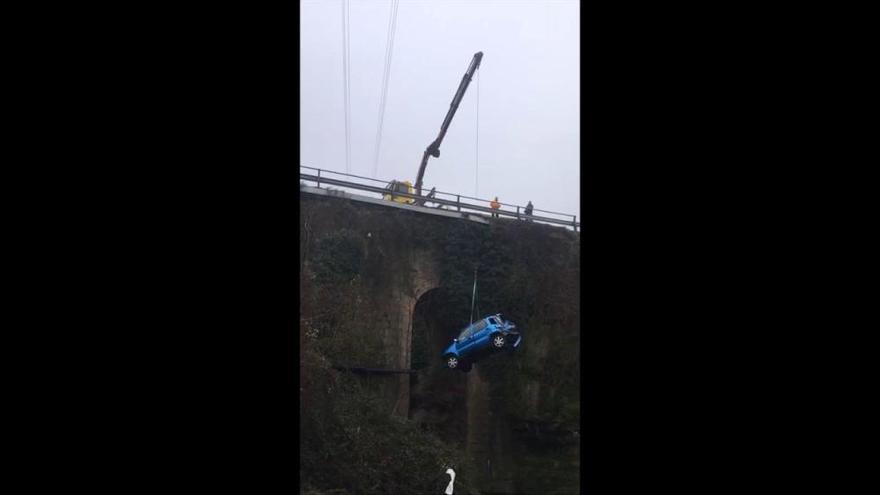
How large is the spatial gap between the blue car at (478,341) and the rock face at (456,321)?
904 millimetres

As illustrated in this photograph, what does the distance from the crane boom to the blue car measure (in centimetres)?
465

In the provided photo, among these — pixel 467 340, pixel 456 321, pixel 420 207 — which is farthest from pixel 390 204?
pixel 467 340

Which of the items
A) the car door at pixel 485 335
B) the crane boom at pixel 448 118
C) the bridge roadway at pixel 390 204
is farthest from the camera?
the crane boom at pixel 448 118

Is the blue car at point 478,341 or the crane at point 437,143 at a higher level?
the crane at point 437,143

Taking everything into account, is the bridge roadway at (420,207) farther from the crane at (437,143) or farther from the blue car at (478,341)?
the blue car at (478,341)

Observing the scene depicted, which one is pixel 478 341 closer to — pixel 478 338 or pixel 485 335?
pixel 478 338

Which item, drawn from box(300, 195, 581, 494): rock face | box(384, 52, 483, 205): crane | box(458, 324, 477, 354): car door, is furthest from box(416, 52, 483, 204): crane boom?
box(458, 324, 477, 354): car door

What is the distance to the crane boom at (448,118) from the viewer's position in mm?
20234

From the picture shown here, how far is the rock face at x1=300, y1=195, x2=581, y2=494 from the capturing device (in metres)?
17.0

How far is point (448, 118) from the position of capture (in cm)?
2105

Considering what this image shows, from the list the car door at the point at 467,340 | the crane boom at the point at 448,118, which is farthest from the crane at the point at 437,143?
the car door at the point at 467,340
